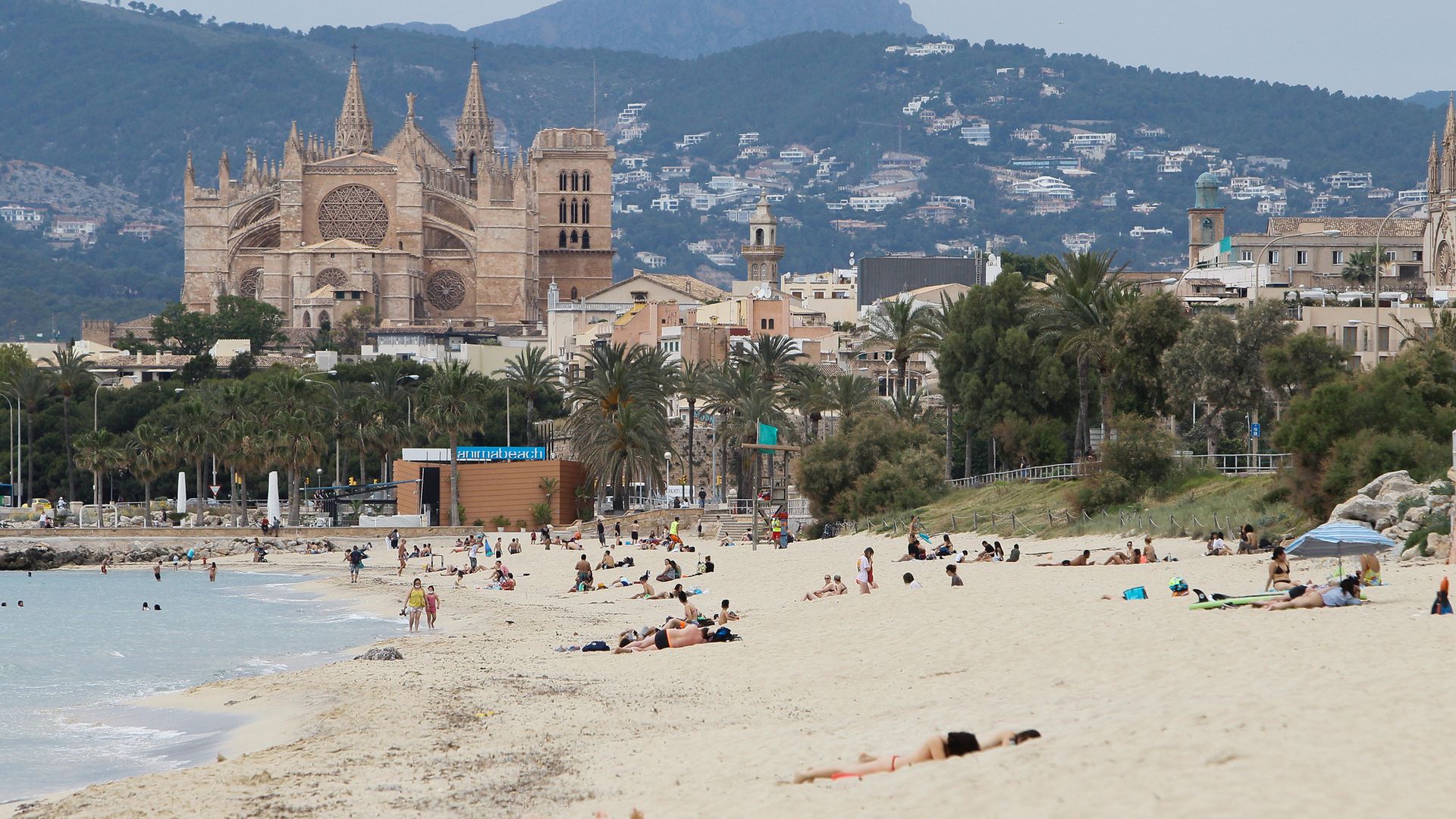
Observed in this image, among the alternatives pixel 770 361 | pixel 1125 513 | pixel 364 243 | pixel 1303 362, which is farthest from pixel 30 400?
pixel 1125 513

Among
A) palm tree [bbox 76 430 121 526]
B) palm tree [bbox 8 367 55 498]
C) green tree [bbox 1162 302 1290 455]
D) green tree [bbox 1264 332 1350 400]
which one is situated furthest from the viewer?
palm tree [bbox 8 367 55 498]

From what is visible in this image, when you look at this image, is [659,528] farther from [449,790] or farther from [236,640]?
[449,790]

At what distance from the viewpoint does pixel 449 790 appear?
14688 mm

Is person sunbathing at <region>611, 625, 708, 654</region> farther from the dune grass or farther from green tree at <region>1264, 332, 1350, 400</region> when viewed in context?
green tree at <region>1264, 332, 1350, 400</region>

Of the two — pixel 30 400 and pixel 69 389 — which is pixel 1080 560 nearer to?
pixel 69 389

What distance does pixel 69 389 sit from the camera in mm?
83812

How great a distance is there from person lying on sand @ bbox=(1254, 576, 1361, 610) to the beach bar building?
43.8 m

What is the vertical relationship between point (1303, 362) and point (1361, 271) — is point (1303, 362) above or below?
below

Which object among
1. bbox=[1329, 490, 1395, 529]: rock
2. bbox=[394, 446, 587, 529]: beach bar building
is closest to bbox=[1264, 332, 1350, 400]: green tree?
bbox=[1329, 490, 1395, 529]: rock

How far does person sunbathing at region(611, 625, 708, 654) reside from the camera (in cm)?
2286

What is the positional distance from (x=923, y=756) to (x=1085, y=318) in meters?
31.6

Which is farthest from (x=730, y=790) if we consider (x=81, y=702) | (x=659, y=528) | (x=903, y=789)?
(x=659, y=528)

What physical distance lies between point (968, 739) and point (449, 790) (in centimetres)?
393

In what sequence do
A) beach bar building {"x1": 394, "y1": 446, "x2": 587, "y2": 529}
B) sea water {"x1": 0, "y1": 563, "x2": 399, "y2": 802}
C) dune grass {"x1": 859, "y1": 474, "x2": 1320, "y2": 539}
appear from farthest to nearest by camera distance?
beach bar building {"x1": 394, "y1": 446, "x2": 587, "y2": 529}, dune grass {"x1": 859, "y1": 474, "x2": 1320, "y2": 539}, sea water {"x1": 0, "y1": 563, "x2": 399, "y2": 802}
